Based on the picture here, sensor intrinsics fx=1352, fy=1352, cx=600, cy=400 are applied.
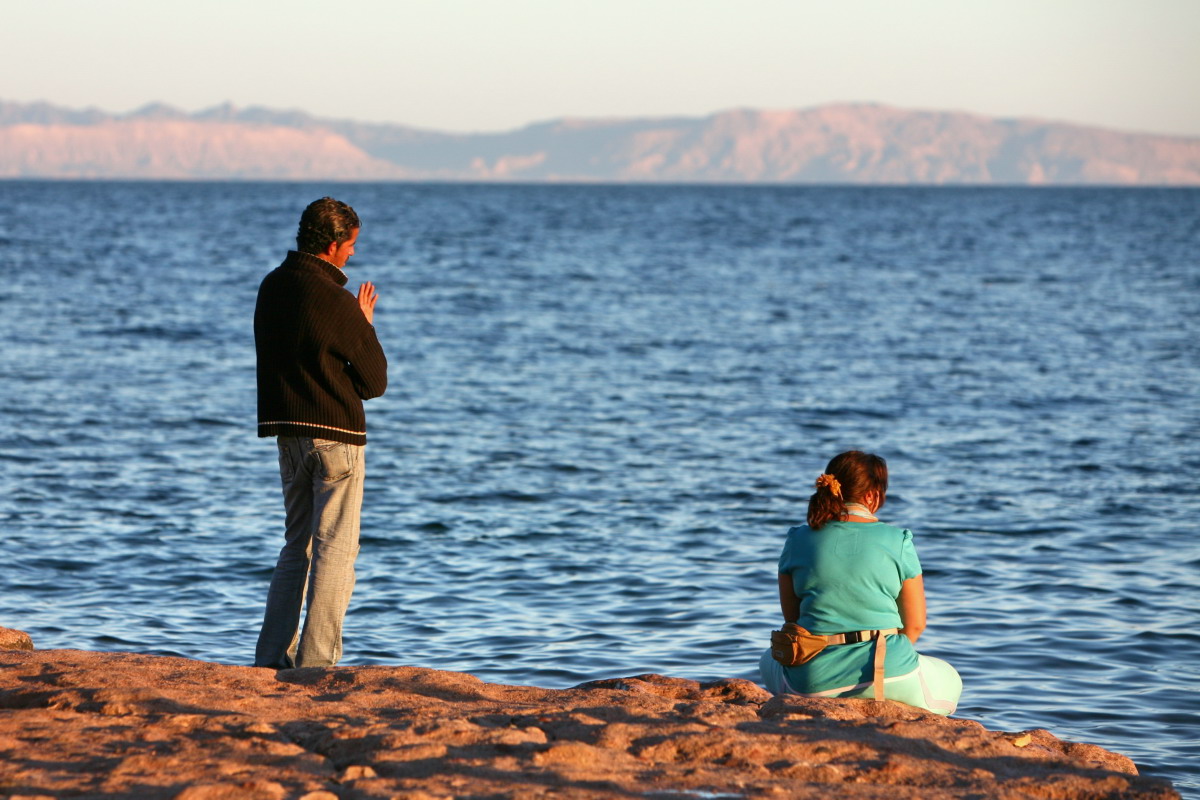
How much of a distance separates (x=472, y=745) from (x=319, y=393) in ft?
6.45

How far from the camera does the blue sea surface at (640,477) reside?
8.41m

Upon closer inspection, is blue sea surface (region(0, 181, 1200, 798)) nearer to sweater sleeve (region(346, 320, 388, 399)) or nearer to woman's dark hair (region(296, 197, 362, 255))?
sweater sleeve (region(346, 320, 388, 399))

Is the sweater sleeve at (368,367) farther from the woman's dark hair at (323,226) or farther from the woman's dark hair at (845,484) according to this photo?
the woman's dark hair at (845,484)

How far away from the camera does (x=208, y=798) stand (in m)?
4.09

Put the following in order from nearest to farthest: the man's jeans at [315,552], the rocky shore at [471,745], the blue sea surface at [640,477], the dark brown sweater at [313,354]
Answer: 1. the rocky shore at [471,745]
2. the dark brown sweater at [313,354]
3. the man's jeans at [315,552]
4. the blue sea surface at [640,477]

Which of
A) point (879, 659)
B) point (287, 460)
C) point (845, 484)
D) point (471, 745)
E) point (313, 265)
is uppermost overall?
point (313, 265)

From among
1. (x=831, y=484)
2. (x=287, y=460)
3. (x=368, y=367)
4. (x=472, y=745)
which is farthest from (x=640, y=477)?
(x=472, y=745)

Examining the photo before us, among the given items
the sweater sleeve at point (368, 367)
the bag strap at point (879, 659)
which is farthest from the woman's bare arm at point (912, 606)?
the sweater sleeve at point (368, 367)

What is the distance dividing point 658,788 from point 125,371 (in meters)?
17.9

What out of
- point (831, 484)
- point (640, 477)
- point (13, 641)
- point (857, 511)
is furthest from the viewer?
point (640, 477)

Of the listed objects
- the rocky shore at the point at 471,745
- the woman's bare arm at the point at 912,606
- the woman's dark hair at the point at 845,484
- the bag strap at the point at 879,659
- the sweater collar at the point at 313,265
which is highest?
the sweater collar at the point at 313,265

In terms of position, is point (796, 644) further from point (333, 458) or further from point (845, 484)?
point (333, 458)

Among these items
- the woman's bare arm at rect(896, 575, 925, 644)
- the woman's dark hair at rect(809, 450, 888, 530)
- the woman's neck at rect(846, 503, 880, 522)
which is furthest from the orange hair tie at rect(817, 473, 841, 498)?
the woman's bare arm at rect(896, 575, 925, 644)

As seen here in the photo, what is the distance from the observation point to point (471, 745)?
4637 mm
